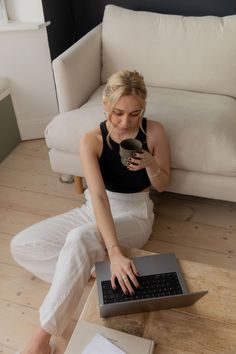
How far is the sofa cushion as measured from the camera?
161 centimetres

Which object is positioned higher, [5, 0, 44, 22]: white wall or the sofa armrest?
[5, 0, 44, 22]: white wall

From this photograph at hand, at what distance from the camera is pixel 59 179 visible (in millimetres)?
2238

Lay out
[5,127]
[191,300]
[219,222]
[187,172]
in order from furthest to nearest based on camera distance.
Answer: [5,127]
[219,222]
[187,172]
[191,300]

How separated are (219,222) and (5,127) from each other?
1.52 m

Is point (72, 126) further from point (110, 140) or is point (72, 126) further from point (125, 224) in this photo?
point (125, 224)

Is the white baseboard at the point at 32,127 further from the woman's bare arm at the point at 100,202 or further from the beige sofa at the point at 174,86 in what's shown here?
the woman's bare arm at the point at 100,202

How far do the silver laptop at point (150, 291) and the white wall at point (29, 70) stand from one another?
1.67 metres

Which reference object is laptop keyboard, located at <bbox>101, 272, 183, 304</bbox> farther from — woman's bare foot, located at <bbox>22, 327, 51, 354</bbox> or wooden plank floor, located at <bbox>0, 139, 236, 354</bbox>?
wooden plank floor, located at <bbox>0, 139, 236, 354</bbox>

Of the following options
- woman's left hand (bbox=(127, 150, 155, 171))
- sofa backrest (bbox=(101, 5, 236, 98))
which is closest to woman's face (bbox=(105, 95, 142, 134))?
woman's left hand (bbox=(127, 150, 155, 171))

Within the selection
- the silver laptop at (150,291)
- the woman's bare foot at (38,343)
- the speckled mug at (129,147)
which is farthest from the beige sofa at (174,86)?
the woman's bare foot at (38,343)

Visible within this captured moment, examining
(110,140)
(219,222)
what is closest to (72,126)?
(110,140)

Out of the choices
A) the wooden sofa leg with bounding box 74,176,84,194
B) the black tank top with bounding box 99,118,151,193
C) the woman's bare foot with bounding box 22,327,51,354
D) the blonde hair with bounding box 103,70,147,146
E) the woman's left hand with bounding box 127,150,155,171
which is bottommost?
the wooden sofa leg with bounding box 74,176,84,194

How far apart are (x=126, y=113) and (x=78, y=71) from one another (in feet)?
2.70

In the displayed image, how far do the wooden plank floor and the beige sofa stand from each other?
20cm
